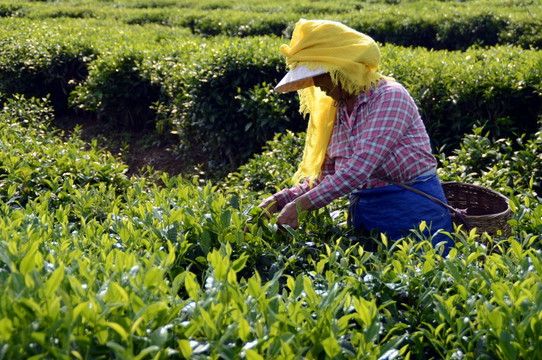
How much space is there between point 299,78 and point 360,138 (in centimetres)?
41

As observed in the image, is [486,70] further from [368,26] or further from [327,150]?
[368,26]

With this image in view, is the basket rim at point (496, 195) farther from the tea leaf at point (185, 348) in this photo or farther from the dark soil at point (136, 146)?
the dark soil at point (136, 146)

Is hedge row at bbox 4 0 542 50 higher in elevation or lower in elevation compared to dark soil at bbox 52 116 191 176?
higher

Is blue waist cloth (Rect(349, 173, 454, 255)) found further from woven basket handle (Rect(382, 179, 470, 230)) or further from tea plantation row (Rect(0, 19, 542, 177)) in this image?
tea plantation row (Rect(0, 19, 542, 177))

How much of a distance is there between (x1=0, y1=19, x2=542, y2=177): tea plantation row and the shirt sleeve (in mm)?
2222

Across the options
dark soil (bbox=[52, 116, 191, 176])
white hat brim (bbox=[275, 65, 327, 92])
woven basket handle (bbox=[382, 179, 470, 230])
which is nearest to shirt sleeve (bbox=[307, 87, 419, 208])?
woven basket handle (bbox=[382, 179, 470, 230])

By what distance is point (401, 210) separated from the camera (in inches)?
121

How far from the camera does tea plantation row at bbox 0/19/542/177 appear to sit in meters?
5.59

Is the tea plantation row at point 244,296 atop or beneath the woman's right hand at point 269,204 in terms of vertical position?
atop

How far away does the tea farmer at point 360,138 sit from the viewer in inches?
114

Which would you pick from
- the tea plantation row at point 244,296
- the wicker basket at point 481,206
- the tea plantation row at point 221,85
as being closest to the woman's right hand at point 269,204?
the tea plantation row at point 244,296

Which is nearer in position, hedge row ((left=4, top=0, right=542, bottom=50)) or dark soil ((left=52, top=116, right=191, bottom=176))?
dark soil ((left=52, top=116, right=191, bottom=176))

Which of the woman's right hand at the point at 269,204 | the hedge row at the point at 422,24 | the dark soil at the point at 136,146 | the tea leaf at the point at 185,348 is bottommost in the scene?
the dark soil at the point at 136,146

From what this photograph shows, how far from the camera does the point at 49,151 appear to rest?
4.57m
